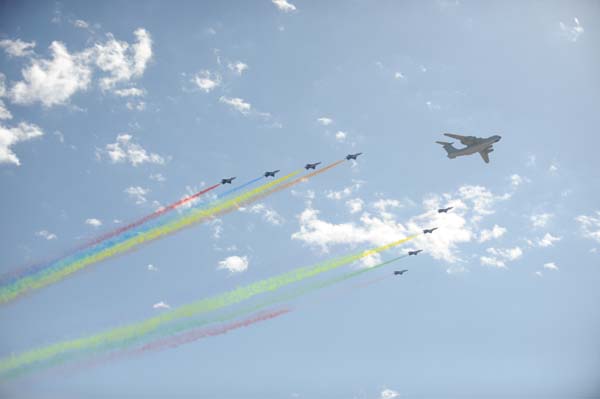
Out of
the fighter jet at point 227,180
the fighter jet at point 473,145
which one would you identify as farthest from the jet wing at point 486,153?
the fighter jet at point 227,180

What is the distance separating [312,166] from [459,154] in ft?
125

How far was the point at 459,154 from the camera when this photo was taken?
451 feet

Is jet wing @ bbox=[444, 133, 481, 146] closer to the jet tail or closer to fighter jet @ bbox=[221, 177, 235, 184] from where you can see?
the jet tail

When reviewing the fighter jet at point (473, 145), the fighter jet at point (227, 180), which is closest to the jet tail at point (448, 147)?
the fighter jet at point (473, 145)

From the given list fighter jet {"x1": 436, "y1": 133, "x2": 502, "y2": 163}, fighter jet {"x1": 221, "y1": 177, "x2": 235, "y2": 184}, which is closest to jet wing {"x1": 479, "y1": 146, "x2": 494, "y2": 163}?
fighter jet {"x1": 436, "y1": 133, "x2": 502, "y2": 163}

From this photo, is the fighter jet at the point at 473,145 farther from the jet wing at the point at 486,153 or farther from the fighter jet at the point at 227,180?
the fighter jet at the point at 227,180

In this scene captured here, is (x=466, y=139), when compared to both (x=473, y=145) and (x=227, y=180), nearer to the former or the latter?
(x=473, y=145)

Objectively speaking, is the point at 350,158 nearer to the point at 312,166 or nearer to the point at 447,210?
the point at 312,166

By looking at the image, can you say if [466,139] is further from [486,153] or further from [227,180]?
[227,180]

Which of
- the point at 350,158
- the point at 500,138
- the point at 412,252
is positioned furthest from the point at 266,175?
the point at 500,138

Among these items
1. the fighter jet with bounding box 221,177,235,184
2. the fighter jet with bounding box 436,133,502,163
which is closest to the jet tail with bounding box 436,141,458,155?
the fighter jet with bounding box 436,133,502,163

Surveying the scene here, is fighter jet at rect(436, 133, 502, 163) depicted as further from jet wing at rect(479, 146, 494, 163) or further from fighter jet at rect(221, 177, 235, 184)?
fighter jet at rect(221, 177, 235, 184)

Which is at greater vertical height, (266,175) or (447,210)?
(266,175)

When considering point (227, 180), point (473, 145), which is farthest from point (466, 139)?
point (227, 180)
